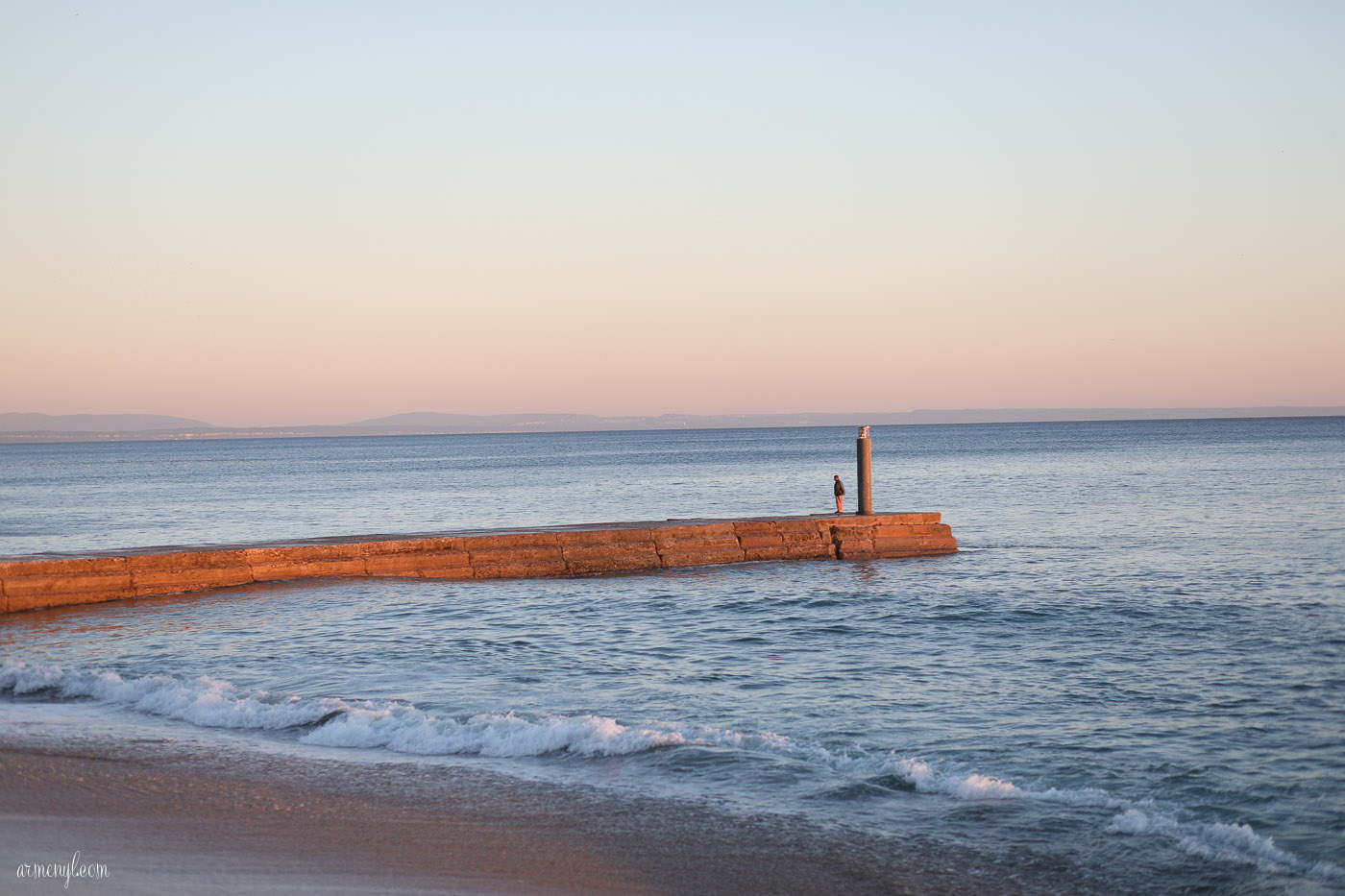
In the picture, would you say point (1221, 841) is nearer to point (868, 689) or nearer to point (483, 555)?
point (868, 689)

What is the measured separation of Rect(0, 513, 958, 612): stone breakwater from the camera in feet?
51.5

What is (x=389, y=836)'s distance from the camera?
6.60 meters

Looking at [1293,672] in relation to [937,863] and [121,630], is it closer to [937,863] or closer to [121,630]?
[937,863]

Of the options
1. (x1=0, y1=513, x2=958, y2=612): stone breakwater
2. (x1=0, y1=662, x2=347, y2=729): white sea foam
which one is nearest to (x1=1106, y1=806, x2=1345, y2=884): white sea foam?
(x1=0, y1=662, x2=347, y2=729): white sea foam

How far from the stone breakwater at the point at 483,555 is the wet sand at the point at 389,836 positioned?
27.3 feet

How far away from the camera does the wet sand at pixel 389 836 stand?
591 centimetres

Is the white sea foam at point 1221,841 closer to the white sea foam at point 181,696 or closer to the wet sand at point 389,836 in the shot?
the wet sand at point 389,836

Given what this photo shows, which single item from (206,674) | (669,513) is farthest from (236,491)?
(206,674)

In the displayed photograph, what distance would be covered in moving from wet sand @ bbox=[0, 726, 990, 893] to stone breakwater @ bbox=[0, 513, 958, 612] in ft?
27.3

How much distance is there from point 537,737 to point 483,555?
1033cm

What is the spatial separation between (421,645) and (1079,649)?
823cm

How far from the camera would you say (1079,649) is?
12820 millimetres

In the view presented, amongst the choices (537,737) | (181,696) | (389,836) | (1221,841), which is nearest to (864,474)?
(537,737)

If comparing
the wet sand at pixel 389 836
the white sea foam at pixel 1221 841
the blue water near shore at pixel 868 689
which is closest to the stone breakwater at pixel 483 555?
the blue water near shore at pixel 868 689
